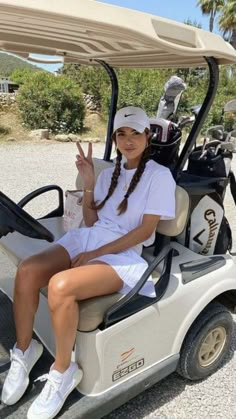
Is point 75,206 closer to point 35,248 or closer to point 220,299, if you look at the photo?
point 35,248

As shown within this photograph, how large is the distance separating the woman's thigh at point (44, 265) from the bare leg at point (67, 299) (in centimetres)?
16

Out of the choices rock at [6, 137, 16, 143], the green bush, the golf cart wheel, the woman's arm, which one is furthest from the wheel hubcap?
the green bush

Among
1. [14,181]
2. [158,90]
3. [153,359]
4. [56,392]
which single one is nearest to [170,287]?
[153,359]

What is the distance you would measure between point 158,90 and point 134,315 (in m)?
11.9

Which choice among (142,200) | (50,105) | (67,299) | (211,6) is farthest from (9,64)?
(67,299)

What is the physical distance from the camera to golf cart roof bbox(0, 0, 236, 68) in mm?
1288

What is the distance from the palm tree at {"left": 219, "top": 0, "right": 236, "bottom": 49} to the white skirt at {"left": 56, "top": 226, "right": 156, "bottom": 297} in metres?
23.5

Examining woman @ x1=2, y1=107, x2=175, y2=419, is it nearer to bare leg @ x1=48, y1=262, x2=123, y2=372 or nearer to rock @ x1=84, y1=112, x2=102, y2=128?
bare leg @ x1=48, y1=262, x2=123, y2=372

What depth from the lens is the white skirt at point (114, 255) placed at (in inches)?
70.4

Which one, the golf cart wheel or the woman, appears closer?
the woman

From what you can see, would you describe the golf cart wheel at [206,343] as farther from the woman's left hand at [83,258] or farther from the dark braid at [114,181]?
the dark braid at [114,181]

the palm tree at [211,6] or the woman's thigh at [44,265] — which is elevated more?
the palm tree at [211,6]

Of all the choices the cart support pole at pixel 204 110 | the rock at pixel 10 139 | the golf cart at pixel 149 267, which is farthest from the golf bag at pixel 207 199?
the rock at pixel 10 139

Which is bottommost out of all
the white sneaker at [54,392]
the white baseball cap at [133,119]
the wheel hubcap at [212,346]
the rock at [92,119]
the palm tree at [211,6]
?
the rock at [92,119]
